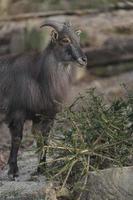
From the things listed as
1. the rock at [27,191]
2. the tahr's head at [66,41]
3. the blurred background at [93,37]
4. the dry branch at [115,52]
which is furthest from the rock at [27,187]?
the dry branch at [115,52]

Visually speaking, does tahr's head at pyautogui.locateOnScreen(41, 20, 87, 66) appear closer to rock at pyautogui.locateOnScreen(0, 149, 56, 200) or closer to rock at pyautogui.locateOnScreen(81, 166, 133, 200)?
rock at pyautogui.locateOnScreen(0, 149, 56, 200)

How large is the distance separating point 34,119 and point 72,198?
76.7 inches

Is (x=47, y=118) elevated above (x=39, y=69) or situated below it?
below

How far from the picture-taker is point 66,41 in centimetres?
971

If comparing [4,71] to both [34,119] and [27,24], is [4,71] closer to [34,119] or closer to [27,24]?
[34,119]

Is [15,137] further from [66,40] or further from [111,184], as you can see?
[111,184]

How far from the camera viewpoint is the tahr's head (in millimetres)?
9547

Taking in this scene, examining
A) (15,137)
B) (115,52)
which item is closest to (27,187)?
(15,137)

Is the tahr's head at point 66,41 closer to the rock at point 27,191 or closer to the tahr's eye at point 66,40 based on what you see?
the tahr's eye at point 66,40

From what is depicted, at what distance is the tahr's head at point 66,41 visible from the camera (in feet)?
31.3

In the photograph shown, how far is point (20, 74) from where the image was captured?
999 centimetres

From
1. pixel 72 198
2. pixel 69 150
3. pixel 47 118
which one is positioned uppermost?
pixel 47 118

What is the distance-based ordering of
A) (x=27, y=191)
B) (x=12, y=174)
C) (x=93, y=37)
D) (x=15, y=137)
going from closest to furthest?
1. (x=27, y=191)
2. (x=12, y=174)
3. (x=15, y=137)
4. (x=93, y=37)

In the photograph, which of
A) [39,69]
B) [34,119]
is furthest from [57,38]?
[34,119]
